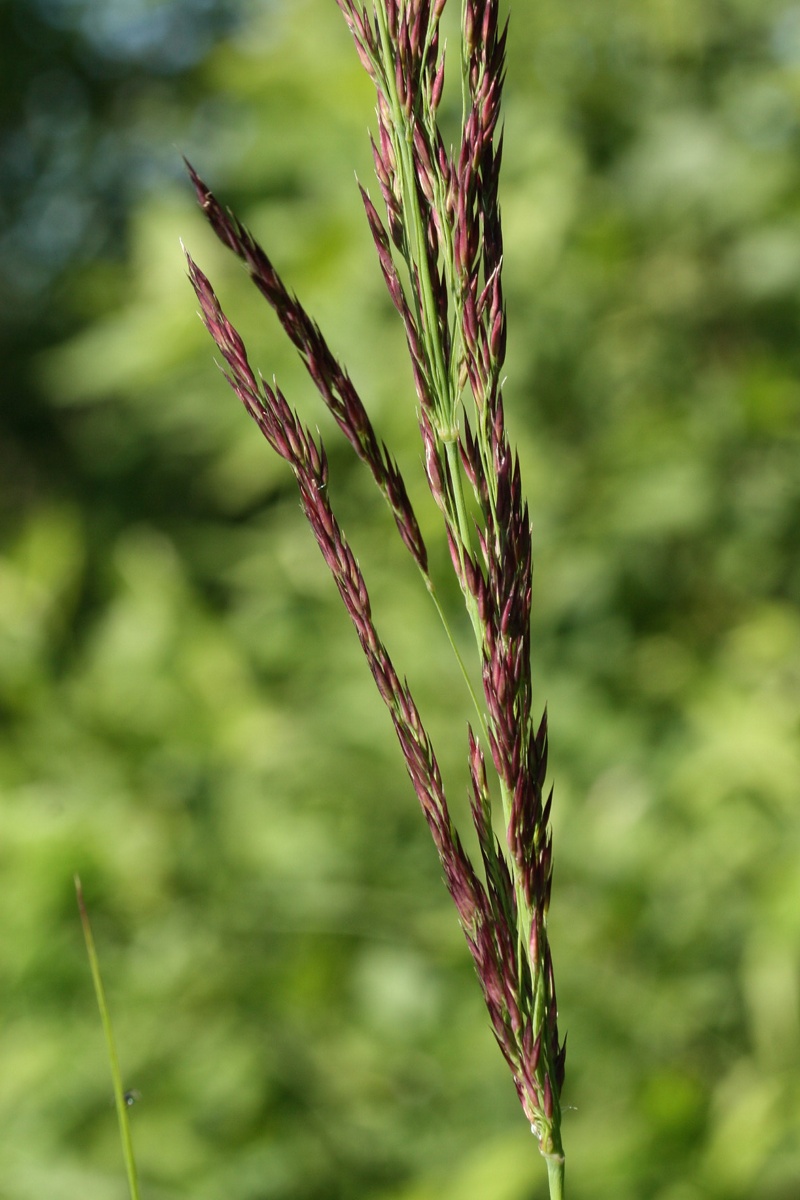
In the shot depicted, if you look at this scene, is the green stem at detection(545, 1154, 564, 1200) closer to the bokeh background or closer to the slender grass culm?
the slender grass culm

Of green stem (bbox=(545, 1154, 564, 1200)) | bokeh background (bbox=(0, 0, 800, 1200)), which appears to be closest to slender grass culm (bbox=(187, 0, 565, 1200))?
green stem (bbox=(545, 1154, 564, 1200))

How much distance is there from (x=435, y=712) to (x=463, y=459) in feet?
3.50

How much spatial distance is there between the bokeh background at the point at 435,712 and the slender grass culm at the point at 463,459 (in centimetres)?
66

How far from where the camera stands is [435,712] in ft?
5.08

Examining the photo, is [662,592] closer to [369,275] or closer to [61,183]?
[369,275]

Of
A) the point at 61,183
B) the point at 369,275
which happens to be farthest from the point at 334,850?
the point at 61,183

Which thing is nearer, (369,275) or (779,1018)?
(779,1018)

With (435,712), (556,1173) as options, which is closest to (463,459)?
(556,1173)

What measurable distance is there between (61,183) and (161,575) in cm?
439

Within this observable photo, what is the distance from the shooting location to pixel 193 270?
49 cm

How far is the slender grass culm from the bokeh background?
0.66 m

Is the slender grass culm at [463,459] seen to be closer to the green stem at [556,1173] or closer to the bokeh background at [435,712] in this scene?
the green stem at [556,1173]

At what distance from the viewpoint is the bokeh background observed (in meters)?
1.26

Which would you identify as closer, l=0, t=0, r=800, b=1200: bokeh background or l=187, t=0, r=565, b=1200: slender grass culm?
l=187, t=0, r=565, b=1200: slender grass culm
